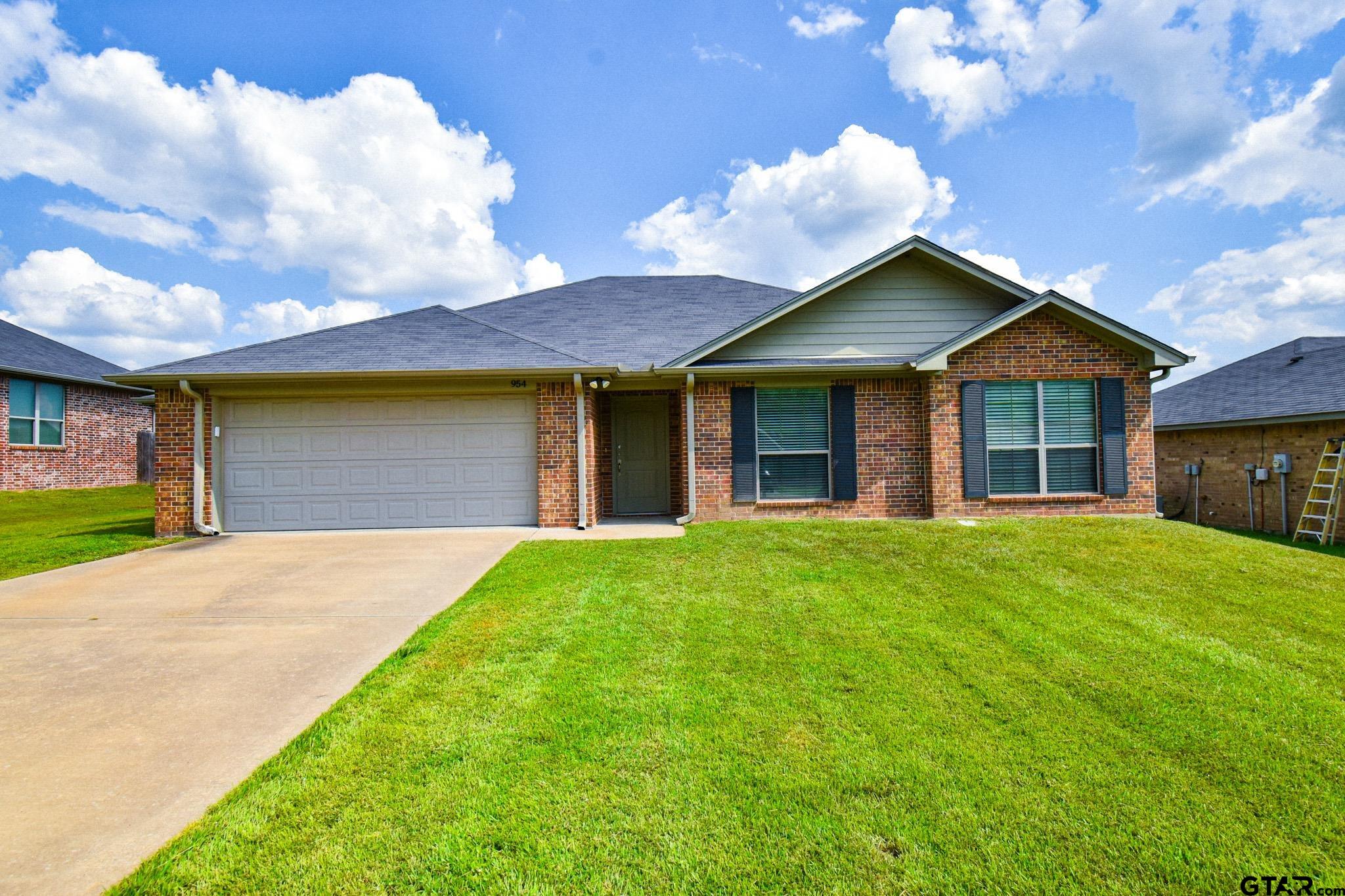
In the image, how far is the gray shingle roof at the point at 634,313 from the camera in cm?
1134

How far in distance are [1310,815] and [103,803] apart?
16.4ft

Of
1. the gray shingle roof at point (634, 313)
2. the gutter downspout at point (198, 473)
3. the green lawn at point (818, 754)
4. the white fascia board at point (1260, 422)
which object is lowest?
the green lawn at point (818, 754)

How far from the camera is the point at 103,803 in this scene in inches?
103

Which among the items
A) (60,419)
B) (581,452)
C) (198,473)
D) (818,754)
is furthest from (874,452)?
(60,419)

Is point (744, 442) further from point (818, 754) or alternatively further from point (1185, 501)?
point (1185, 501)

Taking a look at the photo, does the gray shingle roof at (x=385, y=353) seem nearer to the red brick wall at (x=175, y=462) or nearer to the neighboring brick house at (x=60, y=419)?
the red brick wall at (x=175, y=462)

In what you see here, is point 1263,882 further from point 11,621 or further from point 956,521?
point 11,621

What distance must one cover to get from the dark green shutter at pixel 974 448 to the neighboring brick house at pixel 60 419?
18531 millimetres

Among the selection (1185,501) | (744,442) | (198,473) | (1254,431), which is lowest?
(1185,501)

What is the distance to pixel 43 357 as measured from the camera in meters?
18.5

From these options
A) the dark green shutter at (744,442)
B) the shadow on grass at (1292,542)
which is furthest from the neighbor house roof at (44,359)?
the shadow on grass at (1292,542)

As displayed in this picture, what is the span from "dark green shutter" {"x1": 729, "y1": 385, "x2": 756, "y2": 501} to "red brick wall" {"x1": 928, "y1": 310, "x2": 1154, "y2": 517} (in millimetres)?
2683

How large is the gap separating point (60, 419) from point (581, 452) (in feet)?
60.3

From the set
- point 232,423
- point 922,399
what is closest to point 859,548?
point 922,399
